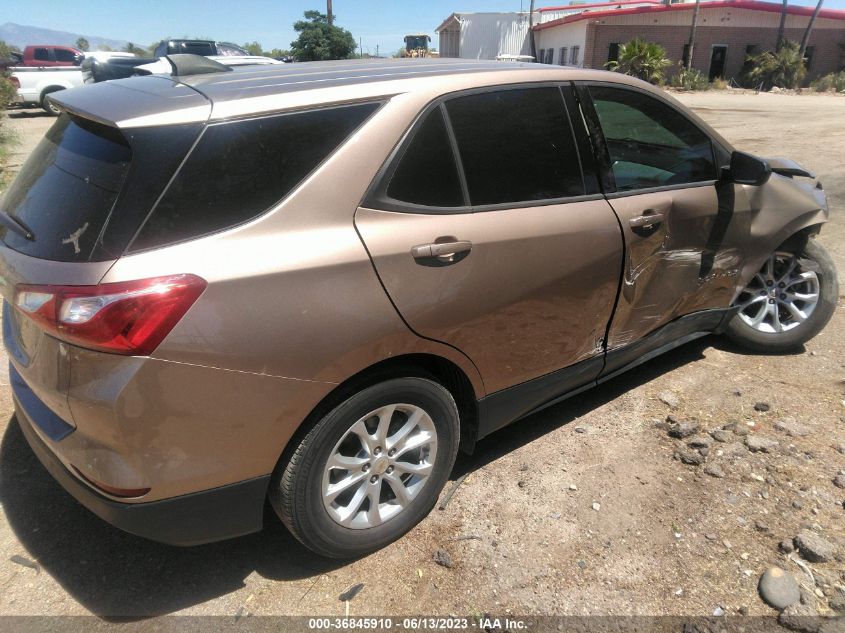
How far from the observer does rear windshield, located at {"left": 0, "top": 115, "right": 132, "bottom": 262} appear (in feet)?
6.37

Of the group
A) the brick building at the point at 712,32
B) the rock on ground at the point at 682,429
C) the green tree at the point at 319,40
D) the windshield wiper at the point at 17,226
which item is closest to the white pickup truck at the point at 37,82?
the green tree at the point at 319,40

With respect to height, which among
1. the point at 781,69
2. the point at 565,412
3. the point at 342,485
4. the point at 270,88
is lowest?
the point at 781,69

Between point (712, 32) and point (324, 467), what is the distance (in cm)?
4171

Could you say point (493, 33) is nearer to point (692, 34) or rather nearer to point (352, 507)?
point (692, 34)

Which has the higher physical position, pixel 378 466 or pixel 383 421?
pixel 383 421

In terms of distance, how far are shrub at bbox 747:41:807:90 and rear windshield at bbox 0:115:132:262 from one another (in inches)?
1566

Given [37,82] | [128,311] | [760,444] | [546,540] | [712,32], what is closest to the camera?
[128,311]

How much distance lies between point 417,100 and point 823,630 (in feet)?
7.80

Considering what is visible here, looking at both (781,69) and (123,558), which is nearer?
(123,558)

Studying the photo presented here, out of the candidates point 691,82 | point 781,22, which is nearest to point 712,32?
point 781,22

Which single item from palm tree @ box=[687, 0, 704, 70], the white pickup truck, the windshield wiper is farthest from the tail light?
palm tree @ box=[687, 0, 704, 70]

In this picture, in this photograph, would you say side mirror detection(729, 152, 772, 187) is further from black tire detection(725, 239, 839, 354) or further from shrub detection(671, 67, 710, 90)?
shrub detection(671, 67, 710, 90)

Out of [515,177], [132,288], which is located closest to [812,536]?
[515,177]

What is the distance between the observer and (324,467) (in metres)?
2.24
